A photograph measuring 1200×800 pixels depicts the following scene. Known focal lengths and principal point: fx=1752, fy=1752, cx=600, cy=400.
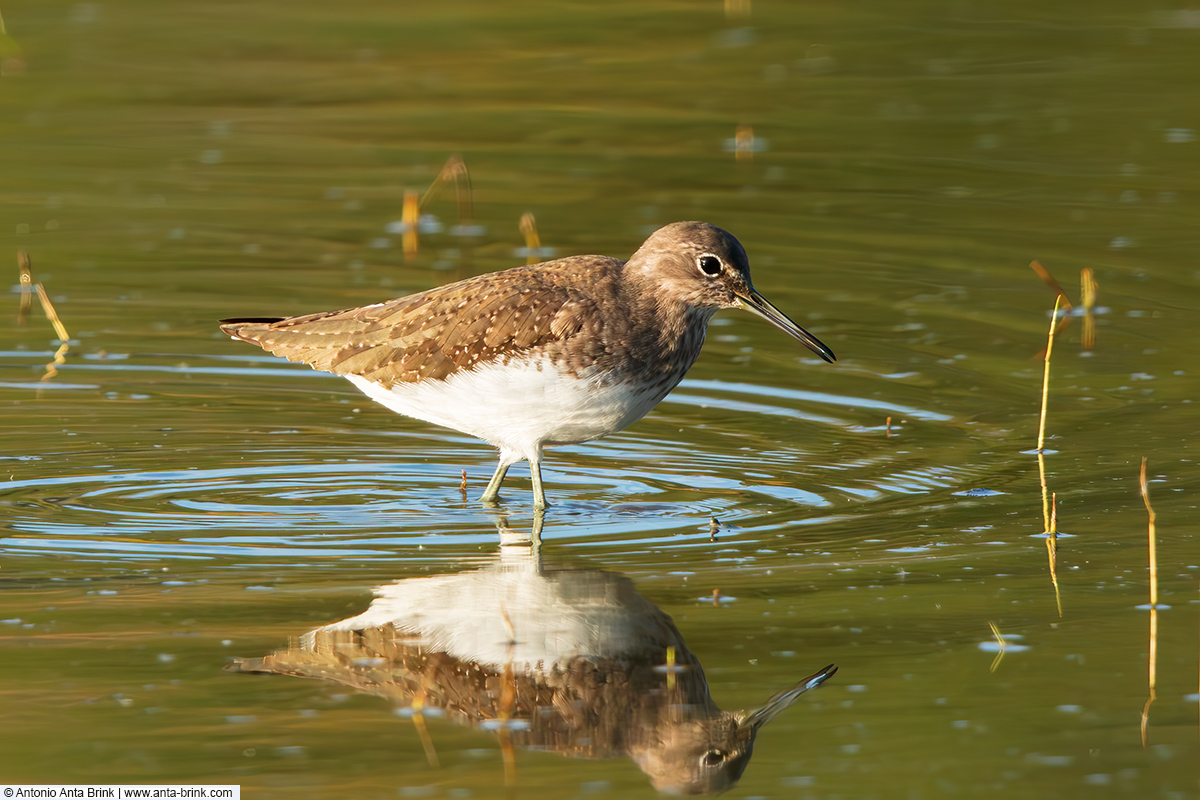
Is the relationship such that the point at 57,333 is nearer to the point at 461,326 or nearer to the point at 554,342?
the point at 461,326

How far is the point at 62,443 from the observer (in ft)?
34.8

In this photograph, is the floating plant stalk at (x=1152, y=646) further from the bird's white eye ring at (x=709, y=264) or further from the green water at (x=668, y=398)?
the bird's white eye ring at (x=709, y=264)

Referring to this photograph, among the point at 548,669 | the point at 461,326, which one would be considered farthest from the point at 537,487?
the point at 548,669

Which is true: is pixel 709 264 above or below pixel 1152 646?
above

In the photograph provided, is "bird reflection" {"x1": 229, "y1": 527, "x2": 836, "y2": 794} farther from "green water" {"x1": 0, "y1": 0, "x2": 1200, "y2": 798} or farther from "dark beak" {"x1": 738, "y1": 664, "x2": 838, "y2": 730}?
"green water" {"x1": 0, "y1": 0, "x2": 1200, "y2": 798}

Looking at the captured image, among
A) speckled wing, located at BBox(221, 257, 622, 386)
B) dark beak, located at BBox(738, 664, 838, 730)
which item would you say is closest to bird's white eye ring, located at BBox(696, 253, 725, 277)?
speckled wing, located at BBox(221, 257, 622, 386)

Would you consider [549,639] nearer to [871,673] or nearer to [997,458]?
[871,673]

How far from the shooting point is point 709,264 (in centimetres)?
966

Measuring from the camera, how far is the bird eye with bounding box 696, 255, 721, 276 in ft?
31.6

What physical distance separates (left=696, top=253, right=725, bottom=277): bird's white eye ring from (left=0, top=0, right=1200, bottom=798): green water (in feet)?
4.03

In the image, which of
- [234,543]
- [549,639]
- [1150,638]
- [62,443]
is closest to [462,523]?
[234,543]

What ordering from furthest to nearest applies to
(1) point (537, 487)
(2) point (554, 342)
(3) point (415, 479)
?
(3) point (415, 479) → (1) point (537, 487) → (2) point (554, 342)

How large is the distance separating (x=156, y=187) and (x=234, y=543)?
9.38 metres

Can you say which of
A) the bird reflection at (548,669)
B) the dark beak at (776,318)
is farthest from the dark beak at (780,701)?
the dark beak at (776,318)
